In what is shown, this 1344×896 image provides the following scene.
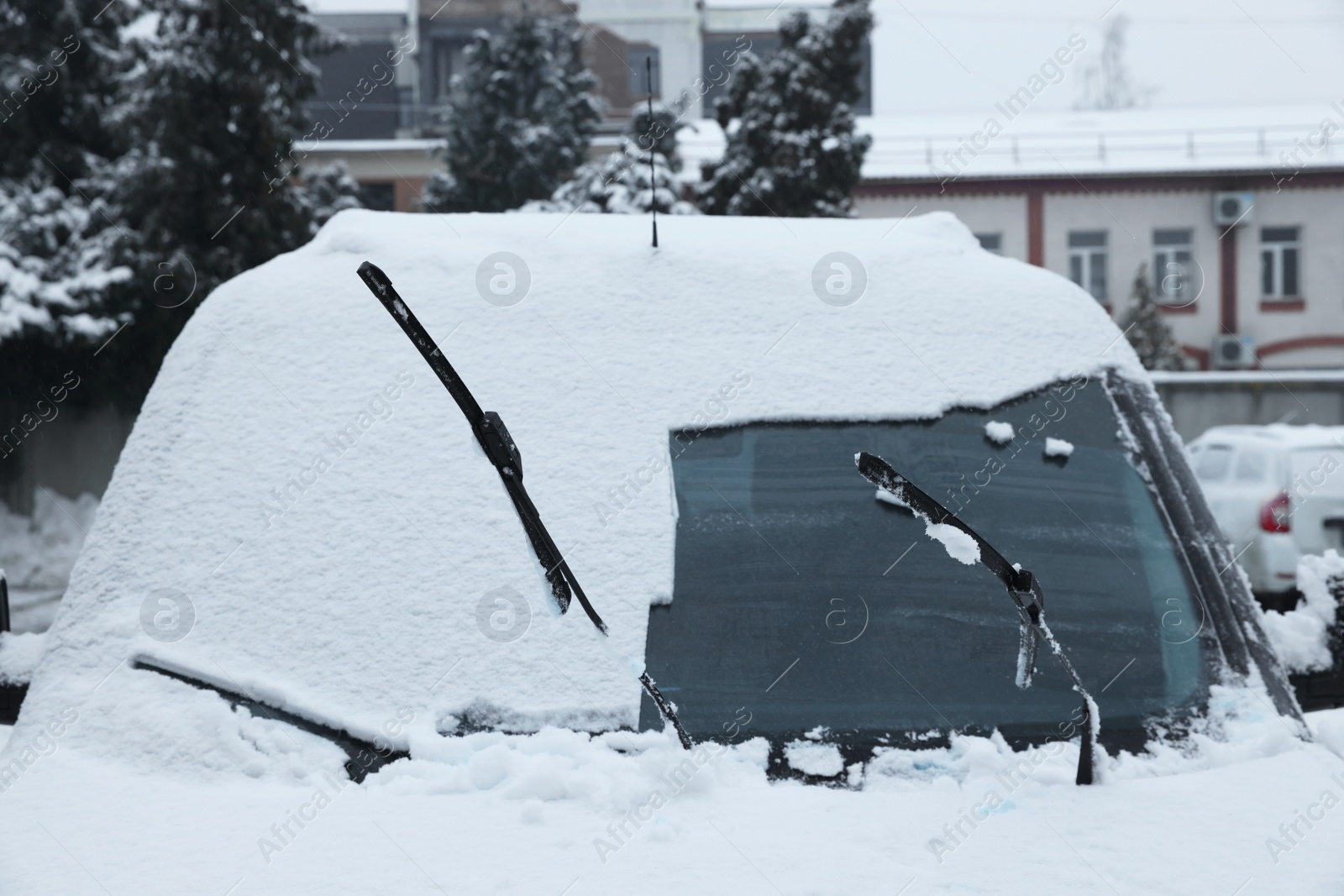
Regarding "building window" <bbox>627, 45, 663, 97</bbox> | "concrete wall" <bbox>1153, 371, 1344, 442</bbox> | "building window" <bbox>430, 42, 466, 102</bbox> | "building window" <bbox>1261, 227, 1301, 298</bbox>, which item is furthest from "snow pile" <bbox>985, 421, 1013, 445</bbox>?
"building window" <bbox>430, 42, 466, 102</bbox>

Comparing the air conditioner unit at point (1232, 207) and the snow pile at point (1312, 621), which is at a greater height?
Result: the air conditioner unit at point (1232, 207)

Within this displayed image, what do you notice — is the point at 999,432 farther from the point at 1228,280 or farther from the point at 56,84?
the point at 1228,280

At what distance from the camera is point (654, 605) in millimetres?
2008

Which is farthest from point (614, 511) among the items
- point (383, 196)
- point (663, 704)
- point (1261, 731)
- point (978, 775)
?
point (383, 196)

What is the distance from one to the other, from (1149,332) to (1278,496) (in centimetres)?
1600

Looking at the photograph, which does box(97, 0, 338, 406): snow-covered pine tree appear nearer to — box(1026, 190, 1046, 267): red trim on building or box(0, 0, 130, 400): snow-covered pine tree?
box(0, 0, 130, 400): snow-covered pine tree

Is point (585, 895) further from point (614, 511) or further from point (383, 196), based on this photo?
point (383, 196)

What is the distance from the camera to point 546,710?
188cm

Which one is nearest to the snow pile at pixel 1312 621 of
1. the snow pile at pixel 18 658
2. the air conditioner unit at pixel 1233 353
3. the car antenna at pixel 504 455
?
the car antenna at pixel 504 455

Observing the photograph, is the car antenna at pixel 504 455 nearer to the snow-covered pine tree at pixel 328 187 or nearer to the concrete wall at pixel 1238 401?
the snow-covered pine tree at pixel 328 187

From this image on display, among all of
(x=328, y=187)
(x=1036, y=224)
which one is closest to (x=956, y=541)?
(x=328, y=187)

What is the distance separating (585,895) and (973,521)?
1046 millimetres

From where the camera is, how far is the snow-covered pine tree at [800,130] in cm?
1469

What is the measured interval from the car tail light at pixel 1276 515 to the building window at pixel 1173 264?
17838mm
